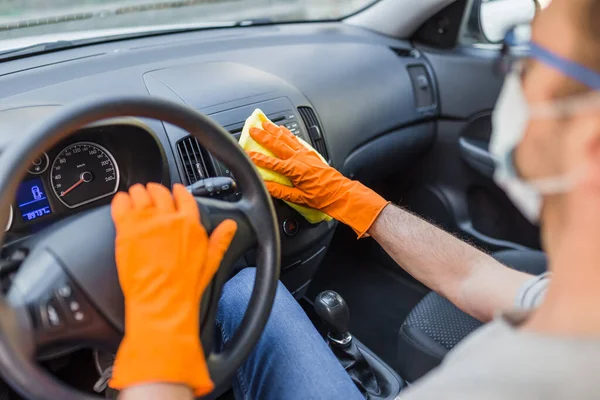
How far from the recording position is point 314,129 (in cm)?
178

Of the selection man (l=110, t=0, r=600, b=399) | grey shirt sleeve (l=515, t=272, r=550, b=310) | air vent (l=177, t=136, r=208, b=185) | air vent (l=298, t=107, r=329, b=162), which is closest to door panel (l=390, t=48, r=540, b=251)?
air vent (l=298, t=107, r=329, b=162)

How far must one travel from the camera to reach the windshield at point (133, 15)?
175cm

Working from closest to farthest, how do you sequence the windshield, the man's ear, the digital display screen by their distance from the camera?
the man's ear < the digital display screen < the windshield

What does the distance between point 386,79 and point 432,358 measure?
3.62 ft

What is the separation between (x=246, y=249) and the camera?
108cm

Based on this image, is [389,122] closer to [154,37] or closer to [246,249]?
[154,37]

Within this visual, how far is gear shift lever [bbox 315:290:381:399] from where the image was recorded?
149 cm

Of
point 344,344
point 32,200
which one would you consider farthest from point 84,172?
point 344,344

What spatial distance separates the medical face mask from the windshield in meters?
1.33

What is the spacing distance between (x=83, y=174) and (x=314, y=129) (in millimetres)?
719

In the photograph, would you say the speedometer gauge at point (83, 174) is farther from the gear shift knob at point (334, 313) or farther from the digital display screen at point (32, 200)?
the gear shift knob at point (334, 313)

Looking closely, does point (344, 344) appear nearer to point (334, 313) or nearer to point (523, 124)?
point (334, 313)

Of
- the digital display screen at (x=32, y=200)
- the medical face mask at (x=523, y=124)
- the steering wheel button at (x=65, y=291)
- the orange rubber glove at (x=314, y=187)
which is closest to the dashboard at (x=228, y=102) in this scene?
the digital display screen at (x=32, y=200)

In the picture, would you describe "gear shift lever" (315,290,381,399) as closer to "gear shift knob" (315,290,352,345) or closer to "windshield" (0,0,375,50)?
"gear shift knob" (315,290,352,345)
